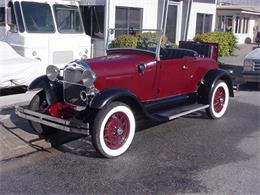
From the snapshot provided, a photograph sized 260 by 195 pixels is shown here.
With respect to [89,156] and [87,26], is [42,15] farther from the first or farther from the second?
[89,156]

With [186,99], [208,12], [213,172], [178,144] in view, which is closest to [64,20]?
[186,99]

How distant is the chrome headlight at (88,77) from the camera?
5348 millimetres

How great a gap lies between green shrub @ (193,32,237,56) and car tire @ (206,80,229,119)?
1021 cm

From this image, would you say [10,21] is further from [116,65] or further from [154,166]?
[154,166]

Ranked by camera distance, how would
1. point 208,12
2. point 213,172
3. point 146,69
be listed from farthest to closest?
point 208,12, point 146,69, point 213,172

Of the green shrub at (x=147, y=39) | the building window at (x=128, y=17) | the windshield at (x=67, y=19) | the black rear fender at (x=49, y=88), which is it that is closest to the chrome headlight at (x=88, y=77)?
the black rear fender at (x=49, y=88)

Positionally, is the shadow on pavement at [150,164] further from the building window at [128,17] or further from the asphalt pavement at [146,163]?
the building window at [128,17]

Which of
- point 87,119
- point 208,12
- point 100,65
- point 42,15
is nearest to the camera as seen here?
point 87,119

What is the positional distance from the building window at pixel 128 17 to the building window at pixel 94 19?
2.47 feet

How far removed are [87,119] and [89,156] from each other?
501mm

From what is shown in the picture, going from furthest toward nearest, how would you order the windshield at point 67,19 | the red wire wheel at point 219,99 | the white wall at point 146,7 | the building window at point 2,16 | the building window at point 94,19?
1. the white wall at point 146,7
2. the building window at point 94,19
3. the windshield at point 67,19
4. the building window at point 2,16
5. the red wire wheel at point 219,99

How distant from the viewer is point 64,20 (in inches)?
455

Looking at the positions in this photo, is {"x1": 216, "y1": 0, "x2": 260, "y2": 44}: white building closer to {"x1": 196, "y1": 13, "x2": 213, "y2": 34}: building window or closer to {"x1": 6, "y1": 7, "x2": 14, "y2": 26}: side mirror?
{"x1": 196, "y1": 13, "x2": 213, "y2": 34}: building window

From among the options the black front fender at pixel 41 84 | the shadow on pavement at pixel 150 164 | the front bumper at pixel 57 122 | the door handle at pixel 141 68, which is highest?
the door handle at pixel 141 68
